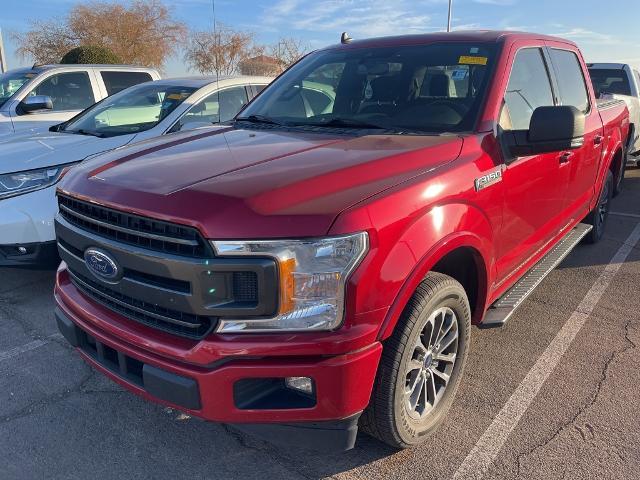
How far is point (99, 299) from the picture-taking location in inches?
97.0

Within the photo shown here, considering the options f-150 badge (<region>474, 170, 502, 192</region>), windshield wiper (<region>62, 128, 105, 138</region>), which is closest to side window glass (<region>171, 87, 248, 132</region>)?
windshield wiper (<region>62, 128, 105, 138</region>)

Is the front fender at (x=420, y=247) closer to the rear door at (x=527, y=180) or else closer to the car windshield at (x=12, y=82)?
the rear door at (x=527, y=180)

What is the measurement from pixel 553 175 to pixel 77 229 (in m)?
2.87

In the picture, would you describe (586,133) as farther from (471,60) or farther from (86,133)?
(86,133)

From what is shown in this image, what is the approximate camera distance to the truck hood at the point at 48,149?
14.0ft

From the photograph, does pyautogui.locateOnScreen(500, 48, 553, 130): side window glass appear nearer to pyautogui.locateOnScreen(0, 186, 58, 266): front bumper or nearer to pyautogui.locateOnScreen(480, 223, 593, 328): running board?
pyautogui.locateOnScreen(480, 223, 593, 328): running board

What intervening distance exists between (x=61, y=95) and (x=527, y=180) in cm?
725

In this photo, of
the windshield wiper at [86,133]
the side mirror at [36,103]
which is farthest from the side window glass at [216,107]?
the side mirror at [36,103]

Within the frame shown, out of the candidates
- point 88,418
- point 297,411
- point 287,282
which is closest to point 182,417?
point 88,418

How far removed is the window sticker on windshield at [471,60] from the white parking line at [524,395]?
1890mm

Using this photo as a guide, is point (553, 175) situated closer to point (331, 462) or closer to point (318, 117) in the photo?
point (318, 117)

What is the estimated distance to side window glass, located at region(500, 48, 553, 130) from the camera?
10.3 feet

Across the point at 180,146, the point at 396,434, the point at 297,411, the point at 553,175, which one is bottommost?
the point at 396,434

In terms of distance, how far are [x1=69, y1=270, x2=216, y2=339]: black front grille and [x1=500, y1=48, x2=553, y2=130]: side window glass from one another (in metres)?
2.00
